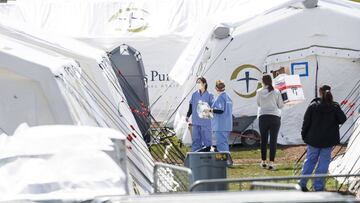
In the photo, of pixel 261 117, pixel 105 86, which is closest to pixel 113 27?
pixel 261 117

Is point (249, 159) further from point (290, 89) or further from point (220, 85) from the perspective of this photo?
point (220, 85)

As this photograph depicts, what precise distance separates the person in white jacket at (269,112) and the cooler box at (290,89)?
1.19 ft

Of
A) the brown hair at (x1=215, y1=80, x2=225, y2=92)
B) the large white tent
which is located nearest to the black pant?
the brown hair at (x1=215, y1=80, x2=225, y2=92)

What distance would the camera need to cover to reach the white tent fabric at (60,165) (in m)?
6.64

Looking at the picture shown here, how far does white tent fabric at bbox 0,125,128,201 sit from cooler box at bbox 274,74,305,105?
9.28 meters

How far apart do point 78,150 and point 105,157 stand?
8.3 inches

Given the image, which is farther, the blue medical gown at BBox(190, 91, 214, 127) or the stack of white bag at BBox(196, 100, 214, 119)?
the blue medical gown at BBox(190, 91, 214, 127)

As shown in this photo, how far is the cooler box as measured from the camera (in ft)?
54.7

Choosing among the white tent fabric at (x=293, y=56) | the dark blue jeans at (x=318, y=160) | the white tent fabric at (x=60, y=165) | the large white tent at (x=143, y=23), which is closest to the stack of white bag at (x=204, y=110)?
the white tent fabric at (x=293, y=56)

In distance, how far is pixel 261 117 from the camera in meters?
16.5

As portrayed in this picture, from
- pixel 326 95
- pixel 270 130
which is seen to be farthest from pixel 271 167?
pixel 326 95

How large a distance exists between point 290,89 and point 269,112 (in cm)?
99

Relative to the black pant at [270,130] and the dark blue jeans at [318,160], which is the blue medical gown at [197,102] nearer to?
the black pant at [270,130]

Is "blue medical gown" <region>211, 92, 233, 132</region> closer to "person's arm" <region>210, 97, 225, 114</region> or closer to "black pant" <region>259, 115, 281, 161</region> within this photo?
"person's arm" <region>210, 97, 225, 114</region>
